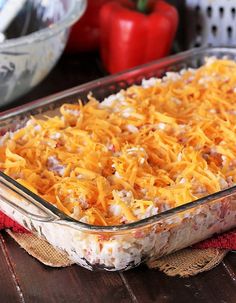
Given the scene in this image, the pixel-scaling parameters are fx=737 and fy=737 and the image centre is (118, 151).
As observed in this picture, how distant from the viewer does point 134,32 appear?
5.73 ft

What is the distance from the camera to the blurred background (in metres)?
1.61

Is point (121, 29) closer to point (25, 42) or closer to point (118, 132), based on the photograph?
point (25, 42)

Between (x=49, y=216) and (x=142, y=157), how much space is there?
0.24 m

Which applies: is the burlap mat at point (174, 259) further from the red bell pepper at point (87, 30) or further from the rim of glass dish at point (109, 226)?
the red bell pepper at point (87, 30)

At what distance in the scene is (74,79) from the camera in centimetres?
182

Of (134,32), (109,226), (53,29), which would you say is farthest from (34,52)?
(109,226)

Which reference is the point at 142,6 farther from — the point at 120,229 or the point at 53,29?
the point at 120,229

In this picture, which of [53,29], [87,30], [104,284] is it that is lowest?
[104,284]

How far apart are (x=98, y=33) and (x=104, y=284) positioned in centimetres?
90

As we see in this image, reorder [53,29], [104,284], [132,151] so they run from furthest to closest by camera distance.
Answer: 1. [53,29]
2. [132,151]
3. [104,284]

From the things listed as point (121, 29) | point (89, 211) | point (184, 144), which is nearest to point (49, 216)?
point (89, 211)

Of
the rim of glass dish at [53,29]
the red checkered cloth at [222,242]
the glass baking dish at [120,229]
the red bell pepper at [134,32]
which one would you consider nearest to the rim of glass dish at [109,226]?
the glass baking dish at [120,229]

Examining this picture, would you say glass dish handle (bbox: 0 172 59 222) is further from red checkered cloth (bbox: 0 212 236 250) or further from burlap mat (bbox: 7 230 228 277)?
red checkered cloth (bbox: 0 212 236 250)

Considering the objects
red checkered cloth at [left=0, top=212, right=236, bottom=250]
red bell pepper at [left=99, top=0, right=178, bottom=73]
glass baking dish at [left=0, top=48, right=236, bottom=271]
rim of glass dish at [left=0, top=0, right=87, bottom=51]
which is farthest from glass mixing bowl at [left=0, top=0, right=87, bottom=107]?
red checkered cloth at [left=0, top=212, right=236, bottom=250]
